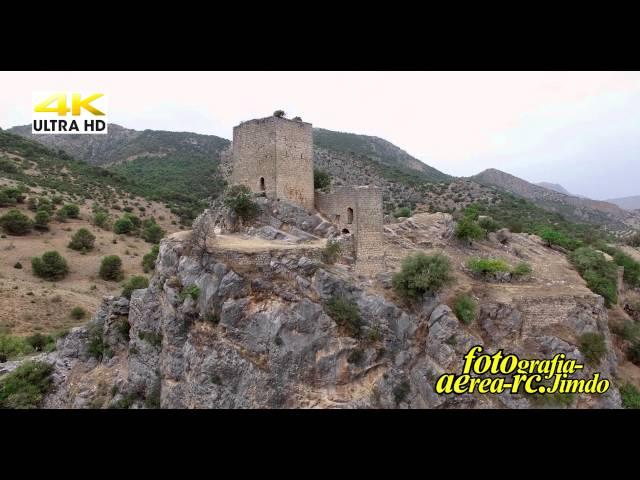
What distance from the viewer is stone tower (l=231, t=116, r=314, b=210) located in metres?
18.1

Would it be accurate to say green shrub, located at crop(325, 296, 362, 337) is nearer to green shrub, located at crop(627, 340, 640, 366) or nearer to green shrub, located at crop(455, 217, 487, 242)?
green shrub, located at crop(455, 217, 487, 242)

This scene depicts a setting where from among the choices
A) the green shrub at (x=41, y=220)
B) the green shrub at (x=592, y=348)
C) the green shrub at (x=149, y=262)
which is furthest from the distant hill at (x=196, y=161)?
the green shrub at (x=592, y=348)

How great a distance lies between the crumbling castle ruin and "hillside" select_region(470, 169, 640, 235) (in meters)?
49.2

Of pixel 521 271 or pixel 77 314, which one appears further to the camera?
pixel 77 314

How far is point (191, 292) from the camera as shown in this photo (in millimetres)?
14547

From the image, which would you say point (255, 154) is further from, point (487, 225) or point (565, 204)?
point (565, 204)

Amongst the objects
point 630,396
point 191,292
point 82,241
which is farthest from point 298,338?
point 82,241

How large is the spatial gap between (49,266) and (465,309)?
27.5 m

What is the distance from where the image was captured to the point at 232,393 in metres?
13.3

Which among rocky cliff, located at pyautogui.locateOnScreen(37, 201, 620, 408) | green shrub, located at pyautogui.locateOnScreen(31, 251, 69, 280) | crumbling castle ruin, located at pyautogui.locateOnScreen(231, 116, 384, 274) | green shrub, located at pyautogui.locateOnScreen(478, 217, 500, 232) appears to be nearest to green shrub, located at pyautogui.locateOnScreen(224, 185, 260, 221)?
crumbling castle ruin, located at pyautogui.locateOnScreen(231, 116, 384, 274)

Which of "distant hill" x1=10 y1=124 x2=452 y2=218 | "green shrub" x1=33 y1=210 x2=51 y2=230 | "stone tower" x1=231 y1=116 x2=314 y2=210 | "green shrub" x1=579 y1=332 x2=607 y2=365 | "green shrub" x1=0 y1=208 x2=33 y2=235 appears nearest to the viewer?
"green shrub" x1=579 y1=332 x2=607 y2=365

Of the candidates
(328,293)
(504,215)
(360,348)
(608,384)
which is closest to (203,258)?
(328,293)

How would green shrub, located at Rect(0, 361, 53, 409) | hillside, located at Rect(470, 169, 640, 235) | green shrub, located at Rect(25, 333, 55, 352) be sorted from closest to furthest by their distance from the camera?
green shrub, located at Rect(0, 361, 53, 409) < green shrub, located at Rect(25, 333, 55, 352) < hillside, located at Rect(470, 169, 640, 235)

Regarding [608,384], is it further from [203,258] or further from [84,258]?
[84,258]
